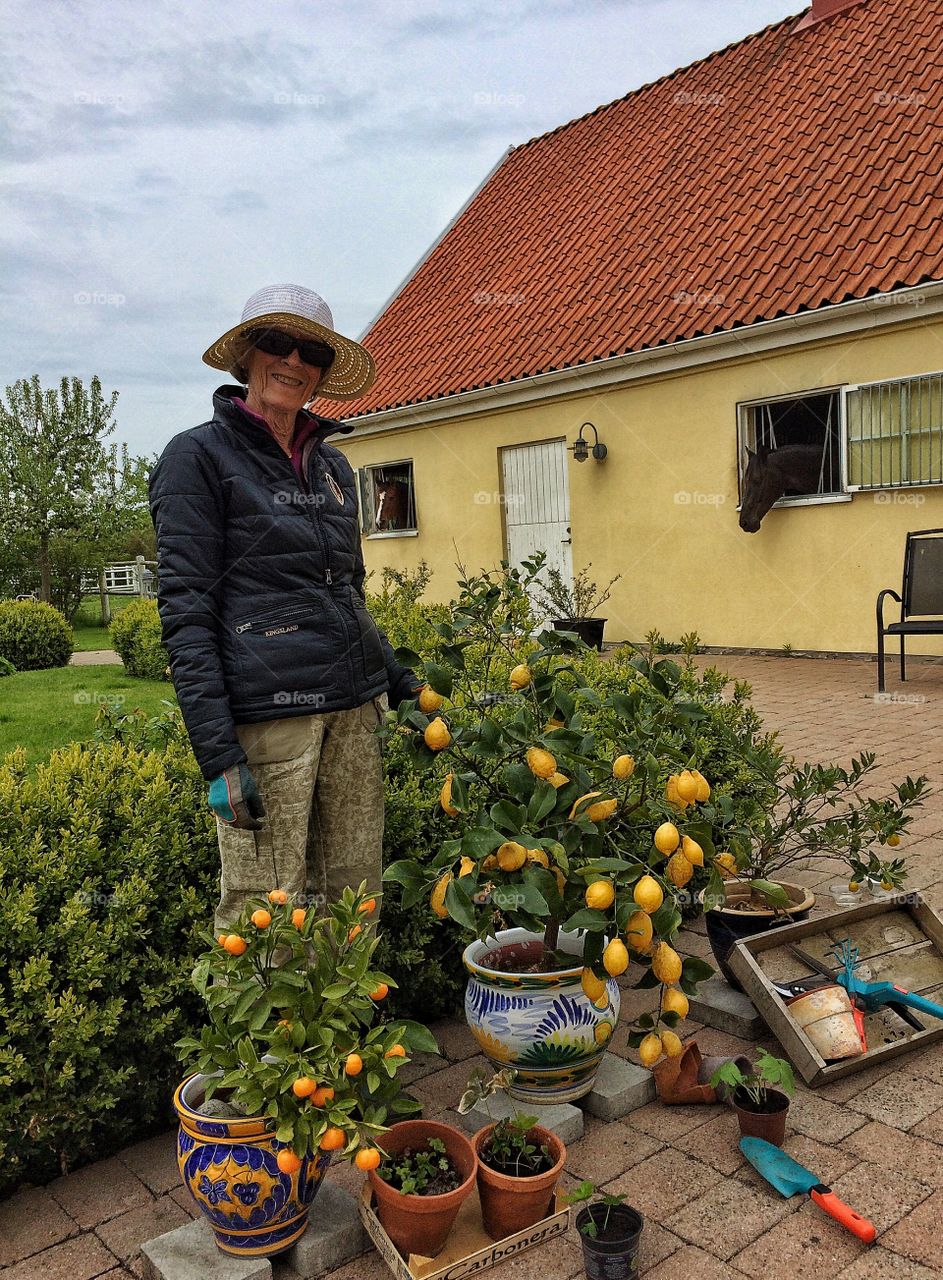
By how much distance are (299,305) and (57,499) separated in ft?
71.3

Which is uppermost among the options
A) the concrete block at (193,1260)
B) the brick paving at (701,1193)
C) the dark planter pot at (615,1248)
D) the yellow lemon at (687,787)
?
the yellow lemon at (687,787)

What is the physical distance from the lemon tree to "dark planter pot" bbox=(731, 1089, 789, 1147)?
0.35m

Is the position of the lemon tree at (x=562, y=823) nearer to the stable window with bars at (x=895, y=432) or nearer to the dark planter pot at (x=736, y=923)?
the dark planter pot at (x=736, y=923)

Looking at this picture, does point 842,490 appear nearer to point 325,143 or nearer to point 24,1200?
point 325,143

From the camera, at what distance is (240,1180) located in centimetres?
218

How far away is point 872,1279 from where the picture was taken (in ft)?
7.00

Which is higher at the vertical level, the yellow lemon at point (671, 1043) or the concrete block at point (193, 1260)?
the yellow lemon at point (671, 1043)

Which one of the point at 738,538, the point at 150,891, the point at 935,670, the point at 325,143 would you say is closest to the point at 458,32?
the point at 325,143

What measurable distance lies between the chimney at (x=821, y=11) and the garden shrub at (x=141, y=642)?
1115 cm

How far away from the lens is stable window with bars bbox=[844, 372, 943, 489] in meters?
9.20

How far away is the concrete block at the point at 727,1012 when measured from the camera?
3236 mm

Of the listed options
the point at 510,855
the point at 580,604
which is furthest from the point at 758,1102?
the point at 580,604

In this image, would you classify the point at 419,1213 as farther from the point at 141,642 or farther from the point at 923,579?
the point at 141,642

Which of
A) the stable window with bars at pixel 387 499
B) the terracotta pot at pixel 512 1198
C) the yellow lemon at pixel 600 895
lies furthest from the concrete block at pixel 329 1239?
the stable window with bars at pixel 387 499
